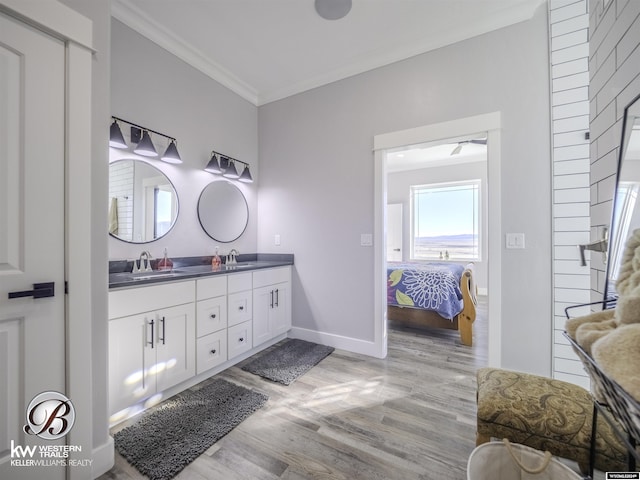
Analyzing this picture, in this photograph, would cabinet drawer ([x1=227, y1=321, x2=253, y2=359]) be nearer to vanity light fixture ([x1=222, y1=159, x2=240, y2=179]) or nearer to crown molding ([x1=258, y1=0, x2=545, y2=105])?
vanity light fixture ([x1=222, y1=159, x2=240, y2=179])

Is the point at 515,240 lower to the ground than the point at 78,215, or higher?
lower

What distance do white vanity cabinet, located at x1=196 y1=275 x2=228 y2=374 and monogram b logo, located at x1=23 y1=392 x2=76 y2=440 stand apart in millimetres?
879

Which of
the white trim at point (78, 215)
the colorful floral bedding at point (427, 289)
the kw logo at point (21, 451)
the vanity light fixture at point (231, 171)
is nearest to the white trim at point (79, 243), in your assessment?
the white trim at point (78, 215)

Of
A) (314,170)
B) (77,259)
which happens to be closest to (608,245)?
(77,259)

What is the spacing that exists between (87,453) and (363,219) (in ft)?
7.85

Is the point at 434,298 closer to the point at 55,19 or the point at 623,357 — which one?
the point at 623,357

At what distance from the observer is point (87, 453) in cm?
117

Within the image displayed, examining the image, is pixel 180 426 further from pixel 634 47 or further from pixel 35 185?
pixel 634 47

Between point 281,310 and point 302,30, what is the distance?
2695 mm

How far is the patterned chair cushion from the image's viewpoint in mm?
920

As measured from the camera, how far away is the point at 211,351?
209 cm

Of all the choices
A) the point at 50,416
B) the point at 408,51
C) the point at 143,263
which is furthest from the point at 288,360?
the point at 408,51

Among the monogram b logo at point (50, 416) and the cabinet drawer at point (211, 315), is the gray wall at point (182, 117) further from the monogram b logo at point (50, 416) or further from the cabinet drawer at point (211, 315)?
the monogram b logo at point (50, 416)

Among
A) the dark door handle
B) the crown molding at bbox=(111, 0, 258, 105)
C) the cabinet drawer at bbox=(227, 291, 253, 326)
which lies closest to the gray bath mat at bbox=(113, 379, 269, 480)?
the cabinet drawer at bbox=(227, 291, 253, 326)
